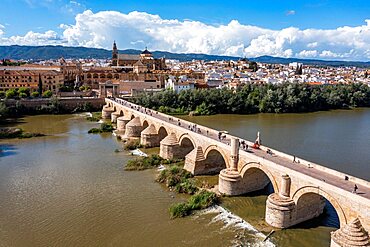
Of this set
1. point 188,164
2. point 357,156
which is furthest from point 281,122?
point 188,164

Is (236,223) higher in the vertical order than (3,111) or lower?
lower

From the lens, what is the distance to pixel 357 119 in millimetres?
38938

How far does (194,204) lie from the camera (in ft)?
47.4

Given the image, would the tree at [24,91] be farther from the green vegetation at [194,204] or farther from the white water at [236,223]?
the white water at [236,223]

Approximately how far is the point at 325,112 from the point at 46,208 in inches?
1555

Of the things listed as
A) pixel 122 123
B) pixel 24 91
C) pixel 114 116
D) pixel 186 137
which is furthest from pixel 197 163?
pixel 24 91

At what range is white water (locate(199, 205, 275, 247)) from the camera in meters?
11.7

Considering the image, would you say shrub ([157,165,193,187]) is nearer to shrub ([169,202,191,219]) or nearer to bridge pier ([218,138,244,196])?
bridge pier ([218,138,244,196])

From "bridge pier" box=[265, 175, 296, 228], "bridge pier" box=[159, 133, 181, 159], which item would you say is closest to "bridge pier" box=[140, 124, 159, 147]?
"bridge pier" box=[159, 133, 181, 159]

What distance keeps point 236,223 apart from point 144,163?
334 inches

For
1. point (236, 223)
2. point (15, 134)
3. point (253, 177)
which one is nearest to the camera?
point (236, 223)

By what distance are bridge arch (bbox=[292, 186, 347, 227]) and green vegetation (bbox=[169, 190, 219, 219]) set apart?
3633 mm

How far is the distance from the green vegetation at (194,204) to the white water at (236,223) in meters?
0.30

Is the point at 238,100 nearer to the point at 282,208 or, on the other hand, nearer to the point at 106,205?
the point at 106,205
